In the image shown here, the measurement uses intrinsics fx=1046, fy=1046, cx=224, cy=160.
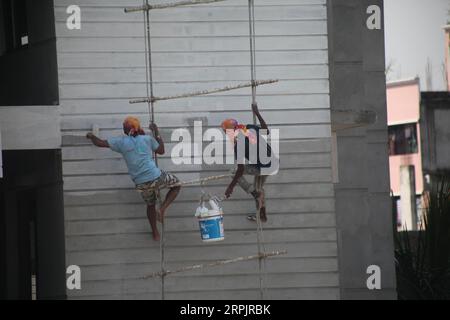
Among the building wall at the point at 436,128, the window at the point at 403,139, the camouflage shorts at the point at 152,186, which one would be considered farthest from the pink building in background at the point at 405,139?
the camouflage shorts at the point at 152,186

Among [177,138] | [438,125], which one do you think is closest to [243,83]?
[177,138]

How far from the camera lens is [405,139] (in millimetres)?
48656

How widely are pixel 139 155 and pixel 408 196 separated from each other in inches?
1443

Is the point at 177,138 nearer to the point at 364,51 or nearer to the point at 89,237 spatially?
the point at 89,237

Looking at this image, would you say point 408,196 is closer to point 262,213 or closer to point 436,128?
point 436,128

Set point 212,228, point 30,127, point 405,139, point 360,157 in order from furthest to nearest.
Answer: point 405,139 < point 360,157 < point 30,127 < point 212,228

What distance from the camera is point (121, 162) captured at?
13164mm

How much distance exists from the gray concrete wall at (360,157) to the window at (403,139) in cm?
3352

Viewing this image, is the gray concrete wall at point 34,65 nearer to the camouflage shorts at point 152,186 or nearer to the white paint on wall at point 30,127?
the white paint on wall at point 30,127

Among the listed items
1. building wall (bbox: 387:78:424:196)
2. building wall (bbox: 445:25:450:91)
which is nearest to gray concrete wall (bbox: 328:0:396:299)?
building wall (bbox: 445:25:450:91)

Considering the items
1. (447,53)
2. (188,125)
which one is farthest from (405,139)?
(188,125)

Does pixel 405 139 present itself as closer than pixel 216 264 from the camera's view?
No

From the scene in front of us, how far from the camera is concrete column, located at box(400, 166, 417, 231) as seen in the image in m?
46.3

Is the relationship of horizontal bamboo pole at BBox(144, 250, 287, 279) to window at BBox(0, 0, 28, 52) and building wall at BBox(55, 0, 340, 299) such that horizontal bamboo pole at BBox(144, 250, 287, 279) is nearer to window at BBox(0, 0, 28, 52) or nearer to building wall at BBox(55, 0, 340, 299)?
building wall at BBox(55, 0, 340, 299)
